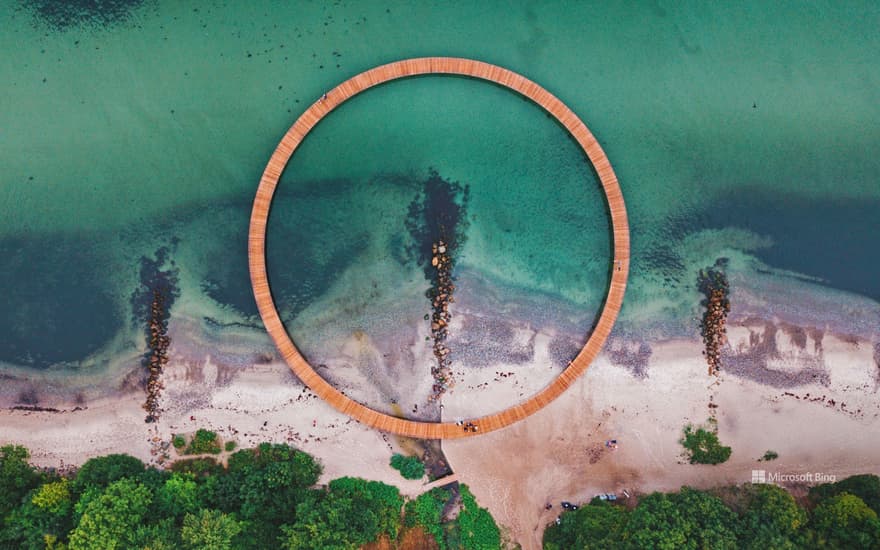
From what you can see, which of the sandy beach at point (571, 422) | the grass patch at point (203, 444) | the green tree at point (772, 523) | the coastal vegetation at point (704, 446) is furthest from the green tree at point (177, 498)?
A: the green tree at point (772, 523)

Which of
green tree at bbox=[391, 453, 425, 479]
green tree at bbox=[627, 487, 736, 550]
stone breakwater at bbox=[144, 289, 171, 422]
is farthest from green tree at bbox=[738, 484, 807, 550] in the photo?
stone breakwater at bbox=[144, 289, 171, 422]

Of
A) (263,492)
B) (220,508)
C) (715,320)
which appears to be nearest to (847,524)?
(715,320)

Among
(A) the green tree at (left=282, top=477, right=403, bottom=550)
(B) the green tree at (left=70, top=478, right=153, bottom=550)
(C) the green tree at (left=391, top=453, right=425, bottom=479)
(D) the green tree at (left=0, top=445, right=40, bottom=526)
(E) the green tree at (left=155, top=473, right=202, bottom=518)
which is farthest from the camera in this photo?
(C) the green tree at (left=391, top=453, right=425, bottom=479)

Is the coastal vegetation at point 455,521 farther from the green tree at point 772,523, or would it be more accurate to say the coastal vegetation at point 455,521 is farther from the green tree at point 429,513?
the green tree at point 772,523

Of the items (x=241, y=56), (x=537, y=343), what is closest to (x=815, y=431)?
(x=537, y=343)

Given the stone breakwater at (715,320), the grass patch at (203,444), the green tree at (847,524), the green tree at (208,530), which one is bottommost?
the green tree at (847,524)

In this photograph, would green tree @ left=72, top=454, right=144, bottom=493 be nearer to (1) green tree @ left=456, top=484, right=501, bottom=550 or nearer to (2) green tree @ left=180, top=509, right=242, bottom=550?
(2) green tree @ left=180, top=509, right=242, bottom=550
